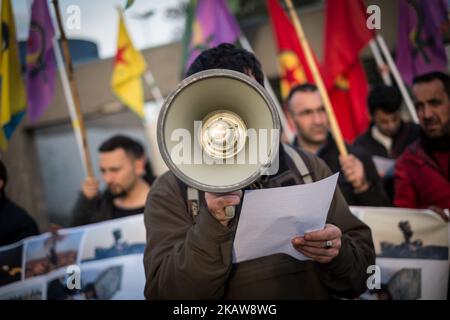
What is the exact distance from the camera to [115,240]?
2.87 metres

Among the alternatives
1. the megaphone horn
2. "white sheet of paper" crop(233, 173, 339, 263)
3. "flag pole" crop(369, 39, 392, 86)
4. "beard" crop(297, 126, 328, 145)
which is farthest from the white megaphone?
"flag pole" crop(369, 39, 392, 86)

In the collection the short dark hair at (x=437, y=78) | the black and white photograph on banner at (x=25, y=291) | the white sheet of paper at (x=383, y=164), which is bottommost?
the black and white photograph on banner at (x=25, y=291)

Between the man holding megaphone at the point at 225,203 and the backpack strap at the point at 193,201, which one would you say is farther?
the backpack strap at the point at 193,201

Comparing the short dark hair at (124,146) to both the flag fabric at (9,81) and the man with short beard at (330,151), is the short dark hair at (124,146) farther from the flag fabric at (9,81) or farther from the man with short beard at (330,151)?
the man with short beard at (330,151)

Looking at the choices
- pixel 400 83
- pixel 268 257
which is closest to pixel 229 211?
pixel 268 257

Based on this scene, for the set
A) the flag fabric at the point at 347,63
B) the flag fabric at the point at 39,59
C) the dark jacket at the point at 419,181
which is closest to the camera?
the dark jacket at the point at 419,181

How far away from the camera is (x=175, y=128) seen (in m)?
1.49

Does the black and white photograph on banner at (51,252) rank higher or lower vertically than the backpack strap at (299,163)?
lower

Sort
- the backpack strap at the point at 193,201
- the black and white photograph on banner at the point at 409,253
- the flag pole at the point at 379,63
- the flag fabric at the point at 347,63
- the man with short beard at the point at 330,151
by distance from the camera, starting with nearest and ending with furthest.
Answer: the backpack strap at the point at 193,201 < the black and white photograph on banner at the point at 409,253 < the man with short beard at the point at 330,151 < the flag fabric at the point at 347,63 < the flag pole at the point at 379,63

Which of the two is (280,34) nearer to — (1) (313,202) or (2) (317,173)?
(2) (317,173)

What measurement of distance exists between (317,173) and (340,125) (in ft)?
6.13

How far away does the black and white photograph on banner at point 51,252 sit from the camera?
286 cm


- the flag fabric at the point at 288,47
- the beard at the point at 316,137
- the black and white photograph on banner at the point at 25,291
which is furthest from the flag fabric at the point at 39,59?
the beard at the point at 316,137

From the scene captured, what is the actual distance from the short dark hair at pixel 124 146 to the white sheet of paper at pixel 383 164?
55.7 inches
